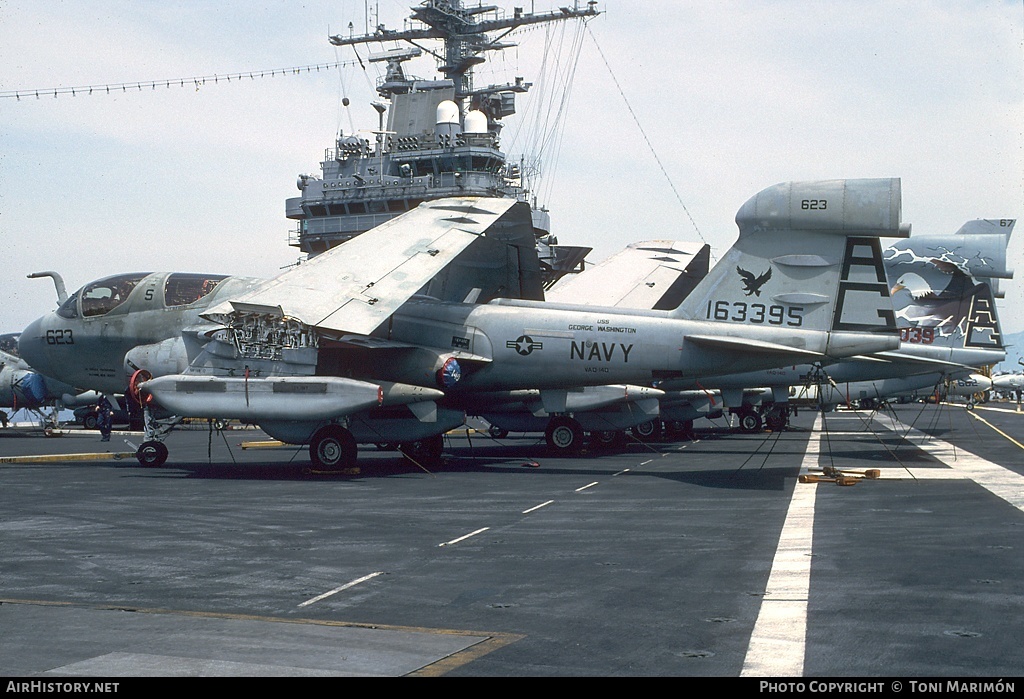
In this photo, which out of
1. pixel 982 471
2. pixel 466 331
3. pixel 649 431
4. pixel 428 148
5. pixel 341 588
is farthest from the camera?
pixel 428 148

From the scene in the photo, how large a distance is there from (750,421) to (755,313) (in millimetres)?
23416

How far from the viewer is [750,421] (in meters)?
44.1

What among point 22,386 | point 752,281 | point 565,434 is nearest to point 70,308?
point 565,434

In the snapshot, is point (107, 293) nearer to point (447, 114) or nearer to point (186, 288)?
point (186, 288)

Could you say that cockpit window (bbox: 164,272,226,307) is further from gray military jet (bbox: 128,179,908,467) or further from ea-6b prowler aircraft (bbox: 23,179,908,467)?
gray military jet (bbox: 128,179,908,467)

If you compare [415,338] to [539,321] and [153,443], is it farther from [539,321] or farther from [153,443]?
[153,443]

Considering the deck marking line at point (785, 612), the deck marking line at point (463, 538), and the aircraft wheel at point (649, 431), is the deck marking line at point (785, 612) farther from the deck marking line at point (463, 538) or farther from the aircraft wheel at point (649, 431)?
the aircraft wheel at point (649, 431)

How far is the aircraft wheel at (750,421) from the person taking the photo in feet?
144

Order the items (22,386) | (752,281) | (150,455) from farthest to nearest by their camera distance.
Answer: (22,386) → (150,455) → (752,281)

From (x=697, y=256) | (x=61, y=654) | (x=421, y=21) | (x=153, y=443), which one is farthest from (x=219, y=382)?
(x=421, y=21)

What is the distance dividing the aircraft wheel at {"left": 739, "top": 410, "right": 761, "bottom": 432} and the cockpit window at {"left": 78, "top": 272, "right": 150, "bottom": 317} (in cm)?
2745

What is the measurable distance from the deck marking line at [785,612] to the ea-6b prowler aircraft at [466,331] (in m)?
7.40

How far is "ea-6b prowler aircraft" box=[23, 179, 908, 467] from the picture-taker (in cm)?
2038

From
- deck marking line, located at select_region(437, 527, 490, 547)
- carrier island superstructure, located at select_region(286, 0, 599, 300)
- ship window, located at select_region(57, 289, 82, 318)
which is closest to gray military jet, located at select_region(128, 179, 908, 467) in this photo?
ship window, located at select_region(57, 289, 82, 318)
